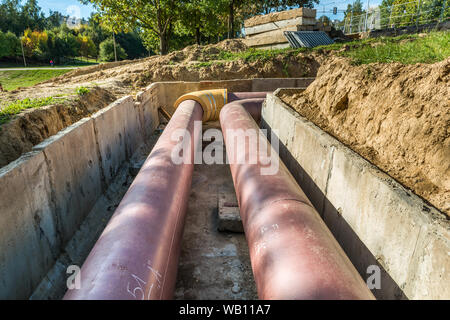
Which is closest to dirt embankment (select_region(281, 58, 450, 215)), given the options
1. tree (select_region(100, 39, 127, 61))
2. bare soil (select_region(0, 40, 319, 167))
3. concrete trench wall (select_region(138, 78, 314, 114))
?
bare soil (select_region(0, 40, 319, 167))

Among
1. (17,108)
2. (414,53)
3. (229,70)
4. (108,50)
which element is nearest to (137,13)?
(229,70)

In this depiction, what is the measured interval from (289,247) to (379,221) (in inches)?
42.1

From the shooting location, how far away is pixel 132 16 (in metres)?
22.4

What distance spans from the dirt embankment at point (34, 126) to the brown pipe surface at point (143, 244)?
231cm

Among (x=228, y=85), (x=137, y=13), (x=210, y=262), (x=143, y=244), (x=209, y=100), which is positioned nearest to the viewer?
(x=143, y=244)

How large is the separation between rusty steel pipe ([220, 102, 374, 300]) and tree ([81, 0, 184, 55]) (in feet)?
73.7

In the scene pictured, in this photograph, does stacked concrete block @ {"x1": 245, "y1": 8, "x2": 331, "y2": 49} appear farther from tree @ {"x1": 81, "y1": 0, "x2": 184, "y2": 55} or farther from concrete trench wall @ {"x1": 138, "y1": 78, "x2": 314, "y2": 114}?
tree @ {"x1": 81, "y1": 0, "x2": 184, "y2": 55}

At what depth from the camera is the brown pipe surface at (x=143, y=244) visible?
2340 mm

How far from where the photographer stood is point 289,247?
2623 millimetres

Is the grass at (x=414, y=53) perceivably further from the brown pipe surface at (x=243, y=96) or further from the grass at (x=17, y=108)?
the grass at (x=17, y=108)

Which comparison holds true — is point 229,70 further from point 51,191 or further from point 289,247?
point 289,247

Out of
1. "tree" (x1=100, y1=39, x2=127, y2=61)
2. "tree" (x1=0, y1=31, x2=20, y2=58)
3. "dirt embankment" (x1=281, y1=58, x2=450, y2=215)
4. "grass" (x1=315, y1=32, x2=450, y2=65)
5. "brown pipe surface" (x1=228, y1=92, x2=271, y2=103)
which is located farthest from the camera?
"tree" (x1=100, y1=39, x2=127, y2=61)

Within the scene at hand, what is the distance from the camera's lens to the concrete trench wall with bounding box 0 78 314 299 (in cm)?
313

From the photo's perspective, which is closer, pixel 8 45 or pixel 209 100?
Answer: pixel 209 100
